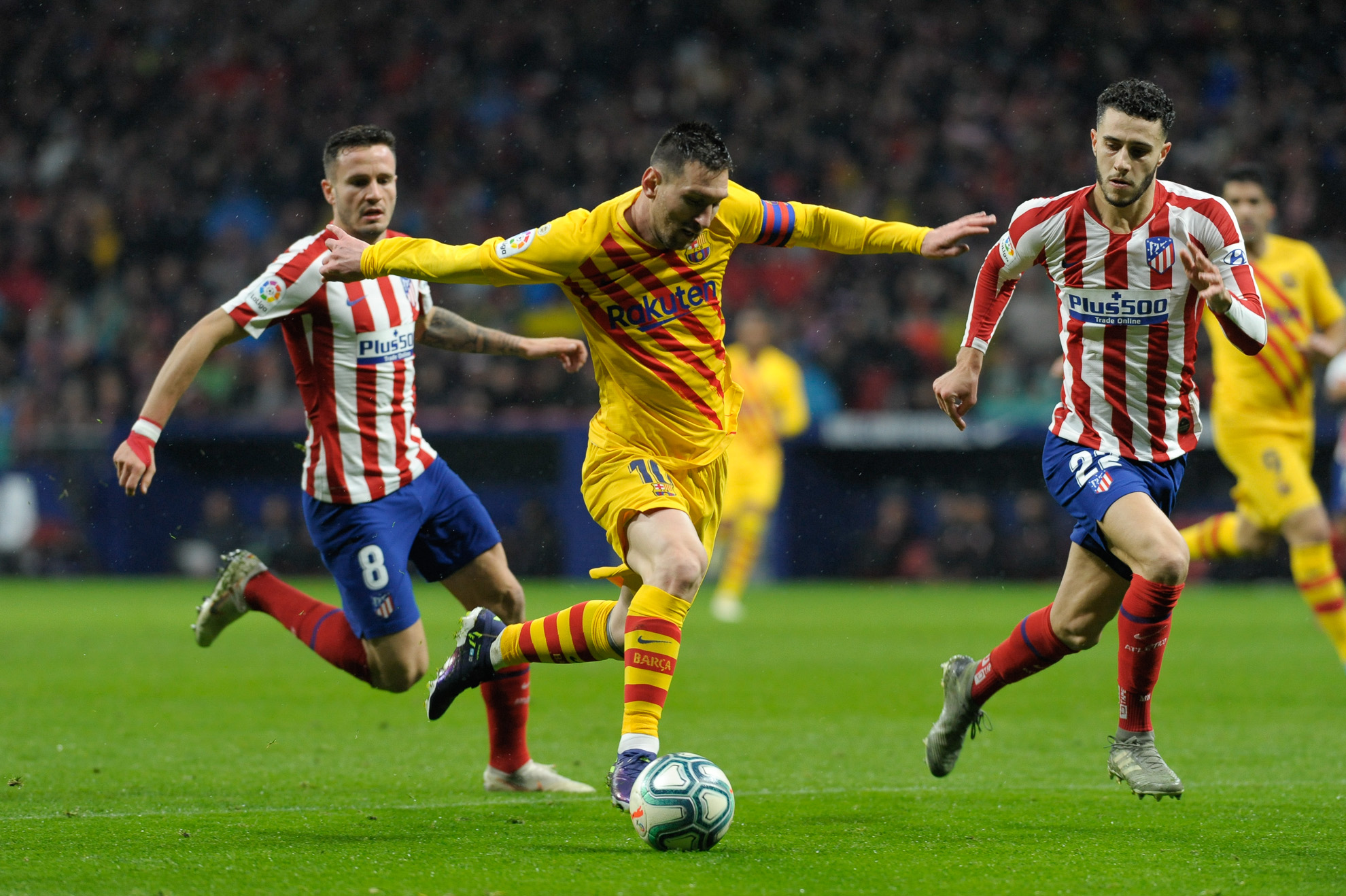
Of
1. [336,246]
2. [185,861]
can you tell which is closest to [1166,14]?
[336,246]

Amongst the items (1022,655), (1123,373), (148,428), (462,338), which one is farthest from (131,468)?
(1123,373)

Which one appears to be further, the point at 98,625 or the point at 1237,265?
the point at 98,625

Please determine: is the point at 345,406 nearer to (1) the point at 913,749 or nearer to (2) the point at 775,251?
(1) the point at 913,749

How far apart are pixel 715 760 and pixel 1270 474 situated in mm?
3814

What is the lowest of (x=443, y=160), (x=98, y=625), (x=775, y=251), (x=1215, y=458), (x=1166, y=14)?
(x=98, y=625)

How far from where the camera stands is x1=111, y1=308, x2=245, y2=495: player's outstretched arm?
5160 mm

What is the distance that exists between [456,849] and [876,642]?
6.95 metres

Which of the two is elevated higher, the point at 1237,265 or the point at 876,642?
the point at 1237,265

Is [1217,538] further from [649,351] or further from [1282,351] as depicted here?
[649,351]

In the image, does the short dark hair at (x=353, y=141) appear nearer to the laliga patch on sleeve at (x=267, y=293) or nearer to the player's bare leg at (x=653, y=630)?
the laliga patch on sleeve at (x=267, y=293)

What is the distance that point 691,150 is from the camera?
4.66m

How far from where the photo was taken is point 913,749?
6453mm

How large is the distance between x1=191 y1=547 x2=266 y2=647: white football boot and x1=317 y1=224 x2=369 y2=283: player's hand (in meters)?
1.81

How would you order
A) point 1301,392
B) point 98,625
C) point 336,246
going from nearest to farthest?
point 336,246, point 1301,392, point 98,625
